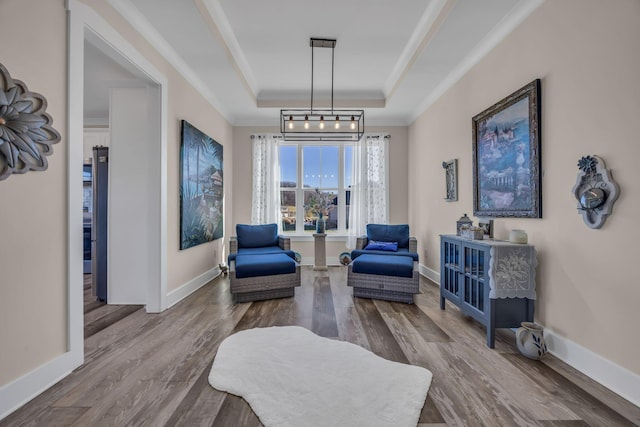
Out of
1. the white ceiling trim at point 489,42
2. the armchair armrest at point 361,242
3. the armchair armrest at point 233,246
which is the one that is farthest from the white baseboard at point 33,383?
the white ceiling trim at point 489,42

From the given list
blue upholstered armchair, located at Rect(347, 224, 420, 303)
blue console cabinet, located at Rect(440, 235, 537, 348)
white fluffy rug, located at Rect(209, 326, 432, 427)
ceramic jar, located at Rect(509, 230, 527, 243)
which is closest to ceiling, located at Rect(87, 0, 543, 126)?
ceramic jar, located at Rect(509, 230, 527, 243)

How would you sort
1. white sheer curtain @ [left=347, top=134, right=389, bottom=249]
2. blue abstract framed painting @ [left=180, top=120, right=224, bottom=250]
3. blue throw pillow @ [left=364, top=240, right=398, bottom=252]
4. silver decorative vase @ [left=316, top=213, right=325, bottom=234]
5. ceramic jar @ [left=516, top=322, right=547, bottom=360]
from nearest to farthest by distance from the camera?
ceramic jar @ [left=516, top=322, right=547, bottom=360], blue abstract framed painting @ [left=180, top=120, right=224, bottom=250], blue throw pillow @ [left=364, top=240, right=398, bottom=252], silver decorative vase @ [left=316, top=213, right=325, bottom=234], white sheer curtain @ [left=347, top=134, right=389, bottom=249]

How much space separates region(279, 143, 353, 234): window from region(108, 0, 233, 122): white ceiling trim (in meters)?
1.96

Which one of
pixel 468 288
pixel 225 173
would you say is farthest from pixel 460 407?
pixel 225 173

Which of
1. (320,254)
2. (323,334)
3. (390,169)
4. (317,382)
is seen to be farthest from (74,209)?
(390,169)

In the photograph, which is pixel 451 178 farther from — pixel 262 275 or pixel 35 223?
pixel 35 223

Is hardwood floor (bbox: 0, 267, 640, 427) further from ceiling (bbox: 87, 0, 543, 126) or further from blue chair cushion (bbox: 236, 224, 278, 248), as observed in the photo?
ceiling (bbox: 87, 0, 543, 126)

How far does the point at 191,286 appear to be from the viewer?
4.11 metres

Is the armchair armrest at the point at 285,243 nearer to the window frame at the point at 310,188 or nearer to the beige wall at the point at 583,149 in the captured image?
the window frame at the point at 310,188

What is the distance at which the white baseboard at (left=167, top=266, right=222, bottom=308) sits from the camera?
3.58 metres

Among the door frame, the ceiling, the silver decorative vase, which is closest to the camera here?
the door frame

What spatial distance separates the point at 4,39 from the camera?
5.54ft

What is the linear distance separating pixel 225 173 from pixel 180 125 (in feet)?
5.93

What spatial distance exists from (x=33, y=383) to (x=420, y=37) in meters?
4.46
